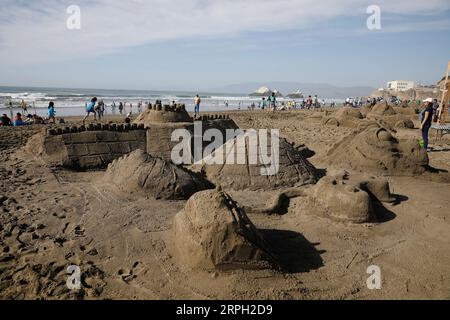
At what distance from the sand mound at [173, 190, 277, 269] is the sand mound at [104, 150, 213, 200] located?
1.94 metres

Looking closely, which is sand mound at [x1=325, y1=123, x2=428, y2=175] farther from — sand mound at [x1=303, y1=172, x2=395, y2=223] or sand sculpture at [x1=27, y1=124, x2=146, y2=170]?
sand sculpture at [x1=27, y1=124, x2=146, y2=170]

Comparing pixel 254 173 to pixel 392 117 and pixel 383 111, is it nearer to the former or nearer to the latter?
pixel 392 117

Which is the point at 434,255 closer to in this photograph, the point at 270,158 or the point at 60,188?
the point at 270,158

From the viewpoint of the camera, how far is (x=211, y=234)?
10.4 feet

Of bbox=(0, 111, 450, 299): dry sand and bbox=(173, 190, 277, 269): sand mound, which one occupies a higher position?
bbox=(173, 190, 277, 269): sand mound

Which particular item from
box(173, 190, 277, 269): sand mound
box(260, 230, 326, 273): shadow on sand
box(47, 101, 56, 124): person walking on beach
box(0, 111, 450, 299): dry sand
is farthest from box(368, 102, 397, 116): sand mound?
box(173, 190, 277, 269): sand mound

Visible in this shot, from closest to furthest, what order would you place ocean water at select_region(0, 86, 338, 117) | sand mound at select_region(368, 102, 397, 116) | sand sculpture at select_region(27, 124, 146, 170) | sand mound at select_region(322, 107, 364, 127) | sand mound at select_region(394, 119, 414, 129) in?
1. sand sculpture at select_region(27, 124, 146, 170)
2. sand mound at select_region(394, 119, 414, 129)
3. sand mound at select_region(322, 107, 364, 127)
4. sand mound at select_region(368, 102, 397, 116)
5. ocean water at select_region(0, 86, 338, 117)

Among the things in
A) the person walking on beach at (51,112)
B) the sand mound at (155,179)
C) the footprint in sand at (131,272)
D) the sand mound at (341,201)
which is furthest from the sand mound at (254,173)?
the person walking on beach at (51,112)

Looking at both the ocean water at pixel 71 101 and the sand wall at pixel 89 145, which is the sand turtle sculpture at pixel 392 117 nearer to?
the sand wall at pixel 89 145

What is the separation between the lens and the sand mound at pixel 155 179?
5301 mm

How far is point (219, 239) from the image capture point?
3.15 meters

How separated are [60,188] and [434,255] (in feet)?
17.9

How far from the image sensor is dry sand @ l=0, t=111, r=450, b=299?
120 inches
